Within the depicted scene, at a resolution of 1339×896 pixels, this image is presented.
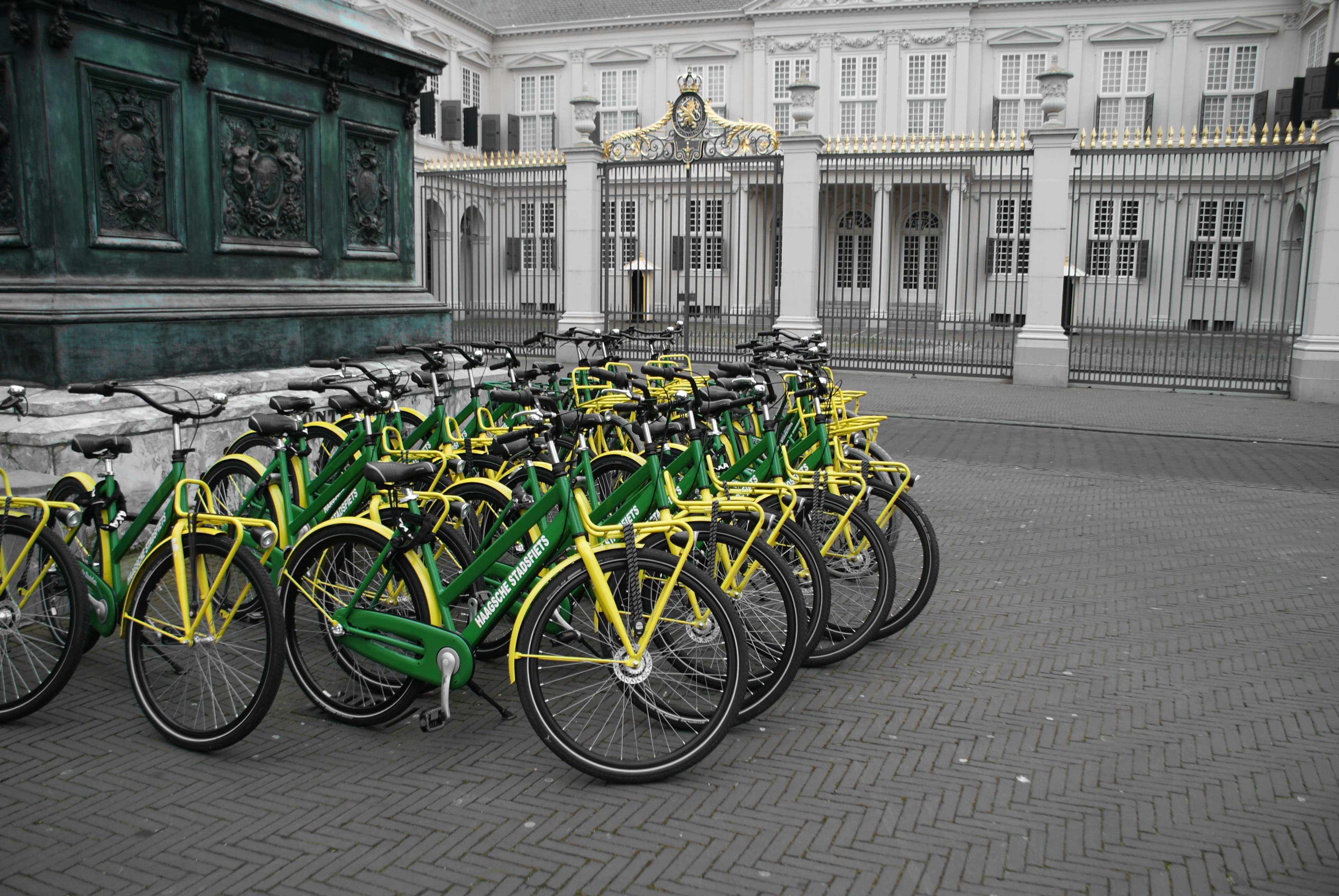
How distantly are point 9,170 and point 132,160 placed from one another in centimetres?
70

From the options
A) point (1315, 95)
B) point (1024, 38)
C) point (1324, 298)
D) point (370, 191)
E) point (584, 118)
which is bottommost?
point (1324, 298)

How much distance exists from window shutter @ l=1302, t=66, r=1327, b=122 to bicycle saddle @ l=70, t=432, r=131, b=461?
50.8 feet

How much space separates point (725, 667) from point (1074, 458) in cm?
765

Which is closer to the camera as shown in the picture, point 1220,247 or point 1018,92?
point 1220,247

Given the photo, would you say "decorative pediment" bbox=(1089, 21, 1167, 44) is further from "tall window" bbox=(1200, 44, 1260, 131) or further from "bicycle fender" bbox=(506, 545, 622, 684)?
"bicycle fender" bbox=(506, 545, 622, 684)

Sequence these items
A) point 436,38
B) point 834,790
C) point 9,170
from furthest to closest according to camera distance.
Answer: point 436,38, point 9,170, point 834,790

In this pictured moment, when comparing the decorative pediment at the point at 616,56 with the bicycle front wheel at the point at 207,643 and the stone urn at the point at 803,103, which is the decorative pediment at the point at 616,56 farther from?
the bicycle front wheel at the point at 207,643

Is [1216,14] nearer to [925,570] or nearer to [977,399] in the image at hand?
[977,399]

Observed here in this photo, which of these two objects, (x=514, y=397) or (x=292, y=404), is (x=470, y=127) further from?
(x=514, y=397)

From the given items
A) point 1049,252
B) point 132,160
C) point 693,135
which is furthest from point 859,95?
point 132,160

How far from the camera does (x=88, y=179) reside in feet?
22.4

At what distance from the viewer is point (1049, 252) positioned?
16.3 meters

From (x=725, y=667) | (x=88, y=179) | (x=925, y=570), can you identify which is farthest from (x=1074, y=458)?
(x=88, y=179)

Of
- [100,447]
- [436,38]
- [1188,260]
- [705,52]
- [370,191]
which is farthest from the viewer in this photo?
[705,52]
